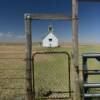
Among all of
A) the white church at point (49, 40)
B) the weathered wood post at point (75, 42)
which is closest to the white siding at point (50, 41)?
the white church at point (49, 40)

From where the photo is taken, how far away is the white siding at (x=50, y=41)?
55.7 m

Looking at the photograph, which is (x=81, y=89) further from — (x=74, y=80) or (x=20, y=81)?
(x=20, y=81)

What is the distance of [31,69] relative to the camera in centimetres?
766

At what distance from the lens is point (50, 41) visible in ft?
186

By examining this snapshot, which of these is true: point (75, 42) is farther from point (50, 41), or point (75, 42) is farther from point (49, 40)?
point (50, 41)

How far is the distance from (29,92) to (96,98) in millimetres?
1629

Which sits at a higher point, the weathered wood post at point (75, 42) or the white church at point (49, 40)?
the white church at point (49, 40)

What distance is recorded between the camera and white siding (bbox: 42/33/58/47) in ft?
183

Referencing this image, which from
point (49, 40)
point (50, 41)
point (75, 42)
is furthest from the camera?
point (50, 41)

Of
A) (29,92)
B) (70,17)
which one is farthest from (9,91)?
(70,17)

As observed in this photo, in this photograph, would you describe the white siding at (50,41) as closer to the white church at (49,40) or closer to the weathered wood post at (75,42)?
the white church at (49,40)

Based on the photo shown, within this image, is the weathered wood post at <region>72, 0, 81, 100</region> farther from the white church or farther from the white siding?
the white church

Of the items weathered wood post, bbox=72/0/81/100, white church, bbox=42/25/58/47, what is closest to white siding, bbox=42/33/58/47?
white church, bbox=42/25/58/47

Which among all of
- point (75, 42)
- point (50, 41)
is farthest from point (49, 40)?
point (75, 42)
